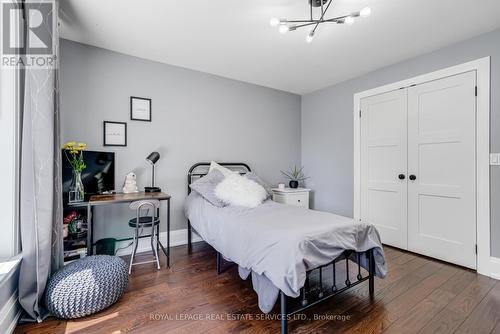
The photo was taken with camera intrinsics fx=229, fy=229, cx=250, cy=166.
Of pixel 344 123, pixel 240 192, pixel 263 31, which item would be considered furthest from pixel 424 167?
pixel 263 31

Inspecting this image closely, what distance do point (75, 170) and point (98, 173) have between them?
1.14 feet

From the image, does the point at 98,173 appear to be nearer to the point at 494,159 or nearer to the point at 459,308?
the point at 459,308

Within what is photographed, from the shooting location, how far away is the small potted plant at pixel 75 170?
223 cm

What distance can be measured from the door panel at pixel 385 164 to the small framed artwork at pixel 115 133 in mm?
3400

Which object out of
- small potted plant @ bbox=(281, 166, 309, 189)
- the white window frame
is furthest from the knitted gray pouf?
small potted plant @ bbox=(281, 166, 309, 189)

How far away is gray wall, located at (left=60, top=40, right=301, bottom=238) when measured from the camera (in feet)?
8.73

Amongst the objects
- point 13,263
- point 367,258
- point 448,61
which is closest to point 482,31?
point 448,61

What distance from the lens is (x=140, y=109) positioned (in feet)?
9.77

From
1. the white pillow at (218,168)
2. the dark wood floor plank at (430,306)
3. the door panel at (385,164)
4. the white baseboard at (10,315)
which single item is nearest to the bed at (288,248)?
the dark wood floor plank at (430,306)

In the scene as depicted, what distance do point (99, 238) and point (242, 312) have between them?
1.99 meters

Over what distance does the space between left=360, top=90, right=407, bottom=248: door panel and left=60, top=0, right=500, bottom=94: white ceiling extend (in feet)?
1.92

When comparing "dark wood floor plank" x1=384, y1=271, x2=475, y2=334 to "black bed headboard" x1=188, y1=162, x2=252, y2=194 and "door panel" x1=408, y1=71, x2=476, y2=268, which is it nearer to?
A: "door panel" x1=408, y1=71, x2=476, y2=268

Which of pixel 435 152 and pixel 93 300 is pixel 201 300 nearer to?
pixel 93 300

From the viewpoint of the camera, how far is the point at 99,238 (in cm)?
271
